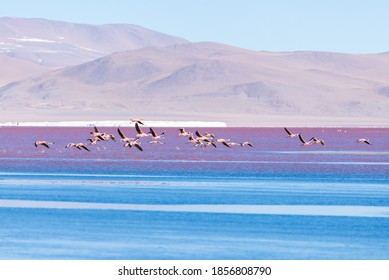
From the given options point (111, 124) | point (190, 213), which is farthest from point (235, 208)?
point (111, 124)

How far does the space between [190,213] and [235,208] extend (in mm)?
1900

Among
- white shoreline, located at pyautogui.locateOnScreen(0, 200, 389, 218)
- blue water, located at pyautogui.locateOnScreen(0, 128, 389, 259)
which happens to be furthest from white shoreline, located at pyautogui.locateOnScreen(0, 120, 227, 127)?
white shoreline, located at pyautogui.locateOnScreen(0, 200, 389, 218)

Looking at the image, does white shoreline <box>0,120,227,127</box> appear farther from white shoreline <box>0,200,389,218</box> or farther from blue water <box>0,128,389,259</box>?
white shoreline <box>0,200,389,218</box>

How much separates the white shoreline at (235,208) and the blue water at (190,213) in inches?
11.1

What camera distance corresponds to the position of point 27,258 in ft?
75.8

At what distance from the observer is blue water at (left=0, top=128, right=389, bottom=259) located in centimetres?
2464

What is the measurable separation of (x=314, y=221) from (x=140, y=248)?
662cm

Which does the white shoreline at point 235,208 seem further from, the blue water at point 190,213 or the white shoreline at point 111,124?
the white shoreline at point 111,124

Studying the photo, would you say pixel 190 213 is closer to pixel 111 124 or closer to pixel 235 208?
pixel 235 208

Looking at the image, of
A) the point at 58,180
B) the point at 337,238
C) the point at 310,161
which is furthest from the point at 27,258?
the point at 310,161

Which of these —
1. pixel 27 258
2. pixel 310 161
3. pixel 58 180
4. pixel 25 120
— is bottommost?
pixel 27 258

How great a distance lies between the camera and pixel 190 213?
104ft
